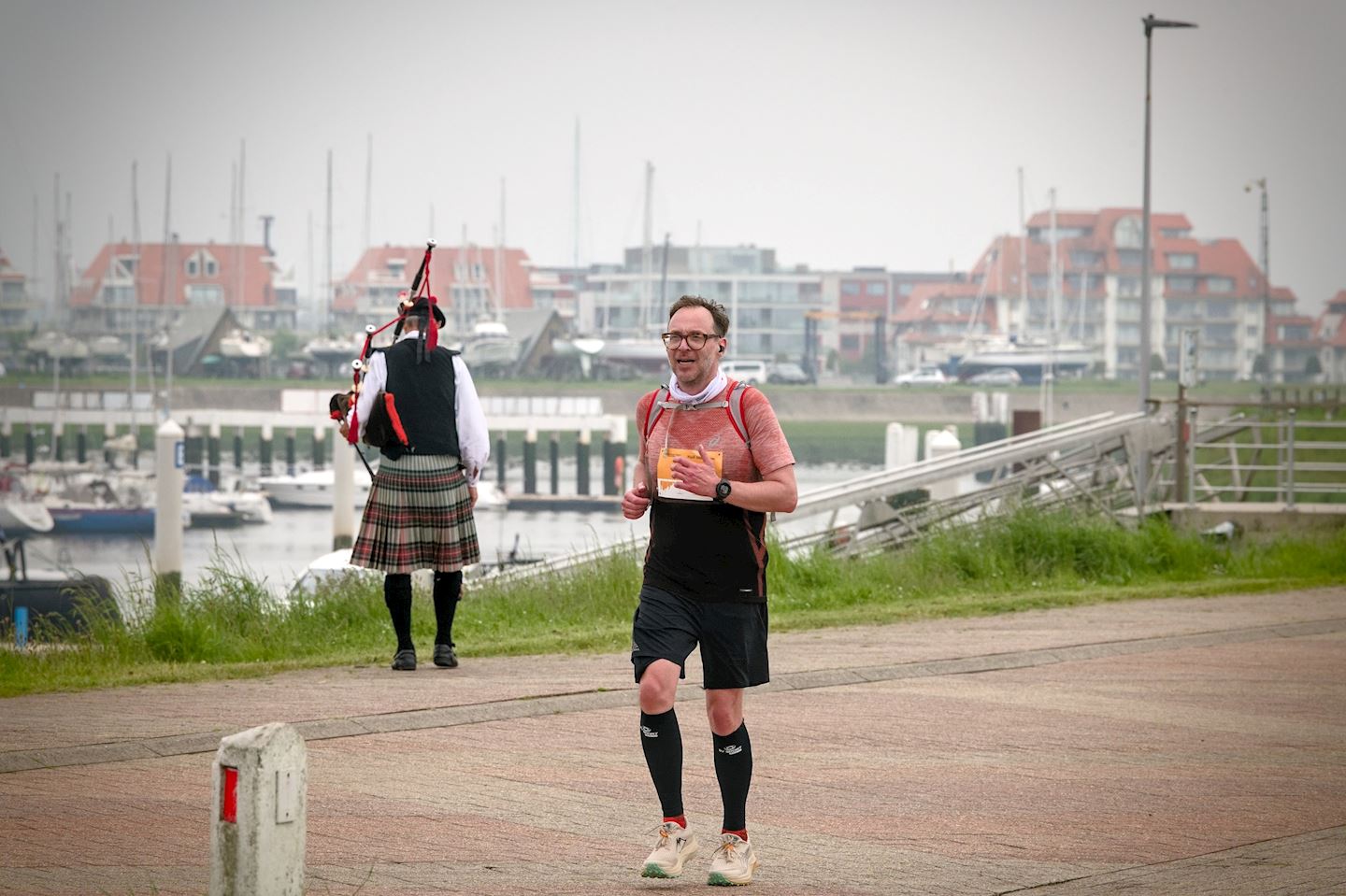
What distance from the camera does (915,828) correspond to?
252 inches

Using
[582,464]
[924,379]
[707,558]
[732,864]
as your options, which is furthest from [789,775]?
[924,379]

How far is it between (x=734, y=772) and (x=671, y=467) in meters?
0.97

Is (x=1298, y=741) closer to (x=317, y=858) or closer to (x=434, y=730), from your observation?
(x=434, y=730)

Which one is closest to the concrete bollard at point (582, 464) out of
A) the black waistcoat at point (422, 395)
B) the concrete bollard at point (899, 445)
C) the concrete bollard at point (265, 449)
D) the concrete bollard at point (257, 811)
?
the concrete bollard at point (265, 449)

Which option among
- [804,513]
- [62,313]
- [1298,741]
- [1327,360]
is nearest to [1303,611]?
[1298,741]

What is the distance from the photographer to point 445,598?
987cm

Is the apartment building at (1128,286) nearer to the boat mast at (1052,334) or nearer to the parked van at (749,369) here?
the boat mast at (1052,334)

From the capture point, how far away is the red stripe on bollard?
432cm

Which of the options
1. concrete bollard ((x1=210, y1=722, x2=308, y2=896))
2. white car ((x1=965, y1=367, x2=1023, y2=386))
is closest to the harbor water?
concrete bollard ((x1=210, y1=722, x2=308, y2=896))

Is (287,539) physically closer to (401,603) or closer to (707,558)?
(401,603)

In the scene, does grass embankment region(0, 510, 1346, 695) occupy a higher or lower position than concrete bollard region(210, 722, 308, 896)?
lower

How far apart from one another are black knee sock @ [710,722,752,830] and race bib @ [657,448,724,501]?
748mm

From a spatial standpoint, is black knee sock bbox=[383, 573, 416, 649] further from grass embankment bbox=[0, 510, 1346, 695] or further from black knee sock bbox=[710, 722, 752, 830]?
black knee sock bbox=[710, 722, 752, 830]

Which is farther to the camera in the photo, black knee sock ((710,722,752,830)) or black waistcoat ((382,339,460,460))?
black waistcoat ((382,339,460,460))
